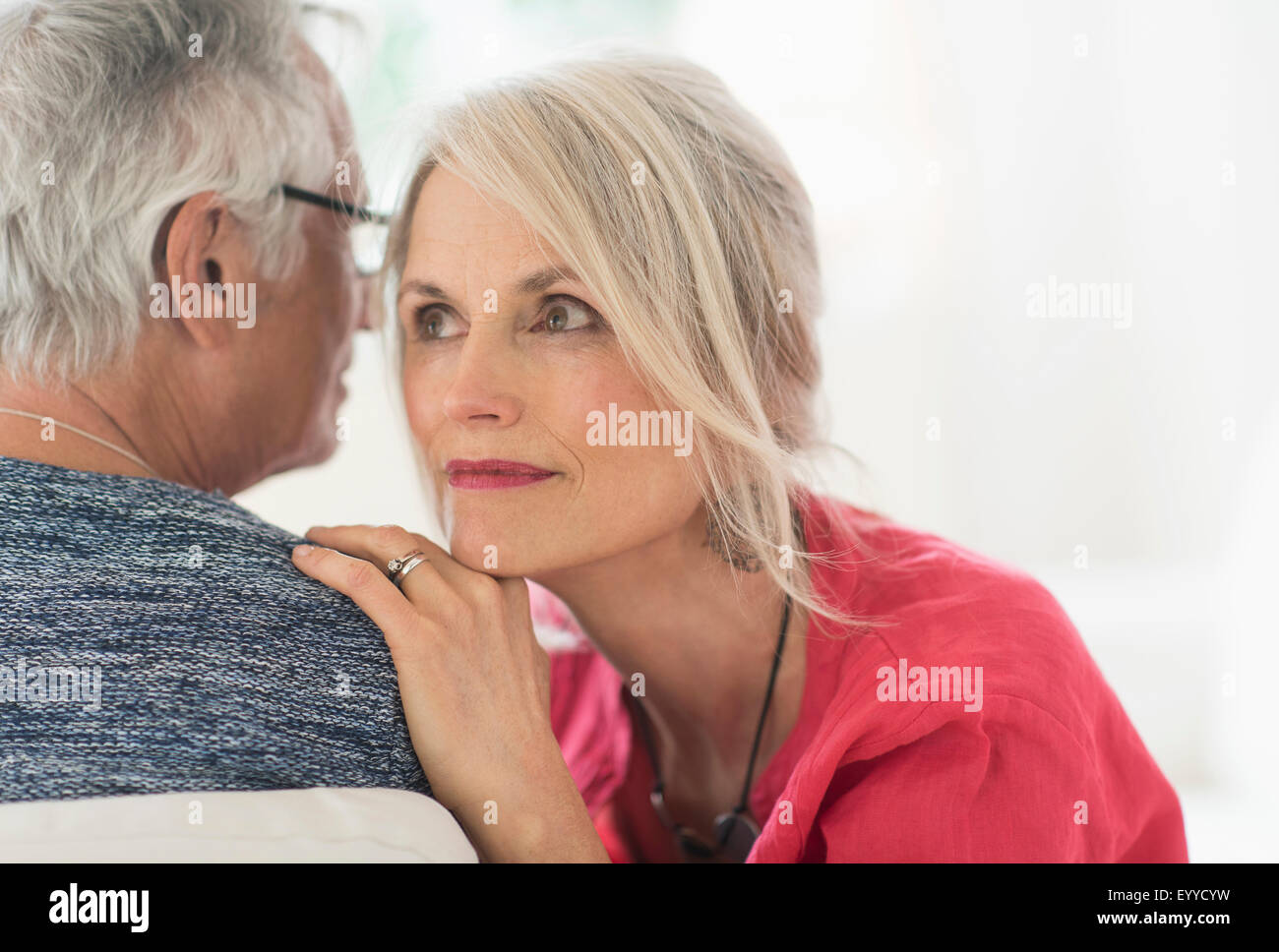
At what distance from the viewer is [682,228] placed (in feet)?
3.25

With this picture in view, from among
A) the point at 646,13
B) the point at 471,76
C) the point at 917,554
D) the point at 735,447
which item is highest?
the point at 646,13

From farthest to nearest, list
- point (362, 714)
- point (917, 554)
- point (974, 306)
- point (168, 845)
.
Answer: point (974, 306) → point (917, 554) → point (362, 714) → point (168, 845)

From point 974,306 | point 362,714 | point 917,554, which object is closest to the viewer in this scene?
point 362,714

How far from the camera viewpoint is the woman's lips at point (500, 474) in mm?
1000

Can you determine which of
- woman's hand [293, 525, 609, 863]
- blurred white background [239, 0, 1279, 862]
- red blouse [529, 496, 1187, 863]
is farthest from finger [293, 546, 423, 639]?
blurred white background [239, 0, 1279, 862]

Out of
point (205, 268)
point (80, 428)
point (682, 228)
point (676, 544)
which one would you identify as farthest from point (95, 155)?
point (676, 544)

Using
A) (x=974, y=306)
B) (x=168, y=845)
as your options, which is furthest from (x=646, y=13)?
(x=168, y=845)

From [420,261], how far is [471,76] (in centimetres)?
21

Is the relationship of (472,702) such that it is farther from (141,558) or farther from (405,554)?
(141,558)

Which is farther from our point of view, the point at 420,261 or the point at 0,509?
the point at 420,261

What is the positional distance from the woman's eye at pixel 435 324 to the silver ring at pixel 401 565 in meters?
0.25

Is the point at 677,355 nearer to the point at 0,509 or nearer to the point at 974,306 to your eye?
the point at 0,509

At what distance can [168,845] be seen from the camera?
2.32ft

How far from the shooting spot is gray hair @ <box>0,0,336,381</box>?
959mm
